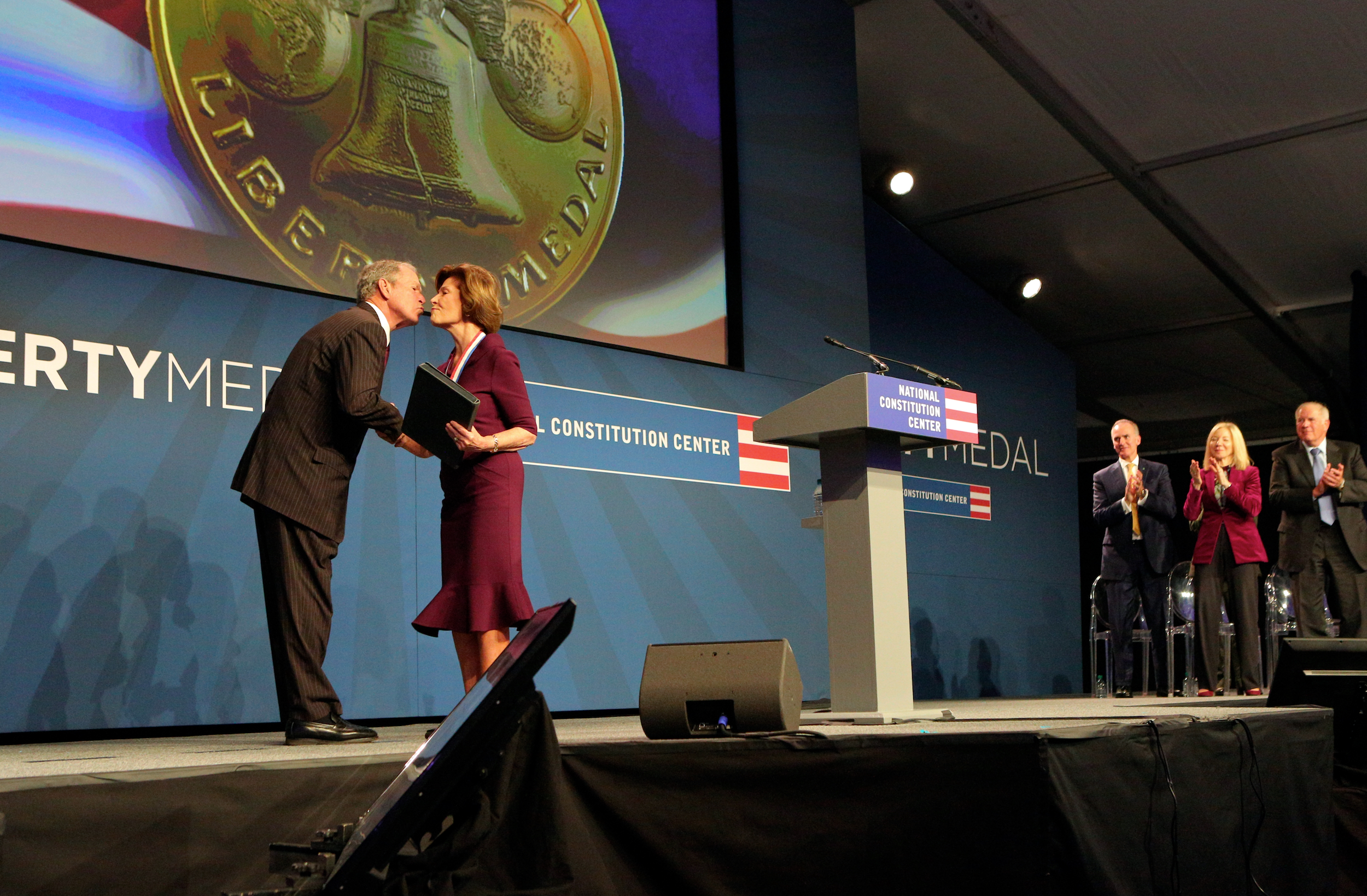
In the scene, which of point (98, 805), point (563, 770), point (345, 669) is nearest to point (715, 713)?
point (563, 770)

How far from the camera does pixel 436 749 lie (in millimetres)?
1500

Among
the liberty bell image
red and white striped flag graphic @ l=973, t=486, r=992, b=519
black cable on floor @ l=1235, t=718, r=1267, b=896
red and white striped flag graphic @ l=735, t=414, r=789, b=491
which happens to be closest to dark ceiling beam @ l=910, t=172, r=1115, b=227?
red and white striped flag graphic @ l=973, t=486, r=992, b=519

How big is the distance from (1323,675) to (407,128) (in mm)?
4121

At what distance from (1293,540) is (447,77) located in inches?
193

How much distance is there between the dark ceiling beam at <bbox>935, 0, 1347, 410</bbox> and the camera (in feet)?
24.7

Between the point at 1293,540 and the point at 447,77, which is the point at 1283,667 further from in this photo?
the point at 447,77

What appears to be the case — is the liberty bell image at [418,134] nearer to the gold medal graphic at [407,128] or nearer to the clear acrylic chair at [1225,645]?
the gold medal graphic at [407,128]

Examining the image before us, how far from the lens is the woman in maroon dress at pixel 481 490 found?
333 cm

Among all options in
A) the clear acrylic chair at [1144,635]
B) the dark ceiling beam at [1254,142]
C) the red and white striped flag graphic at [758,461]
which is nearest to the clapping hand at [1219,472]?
the clear acrylic chair at [1144,635]

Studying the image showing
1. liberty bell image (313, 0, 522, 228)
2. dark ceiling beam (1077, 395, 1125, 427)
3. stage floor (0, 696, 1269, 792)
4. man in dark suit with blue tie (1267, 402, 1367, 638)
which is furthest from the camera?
dark ceiling beam (1077, 395, 1125, 427)

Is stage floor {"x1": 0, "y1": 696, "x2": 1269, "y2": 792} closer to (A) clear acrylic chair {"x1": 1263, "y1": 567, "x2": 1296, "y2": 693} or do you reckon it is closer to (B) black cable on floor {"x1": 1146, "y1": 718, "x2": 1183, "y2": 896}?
(B) black cable on floor {"x1": 1146, "y1": 718, "x2": 1183, "y2": 896}

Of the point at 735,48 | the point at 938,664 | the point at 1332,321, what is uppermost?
the point at 735,48

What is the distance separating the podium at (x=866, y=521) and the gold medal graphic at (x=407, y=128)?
7.10 feet

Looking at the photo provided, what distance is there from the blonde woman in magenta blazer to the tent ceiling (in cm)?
250
